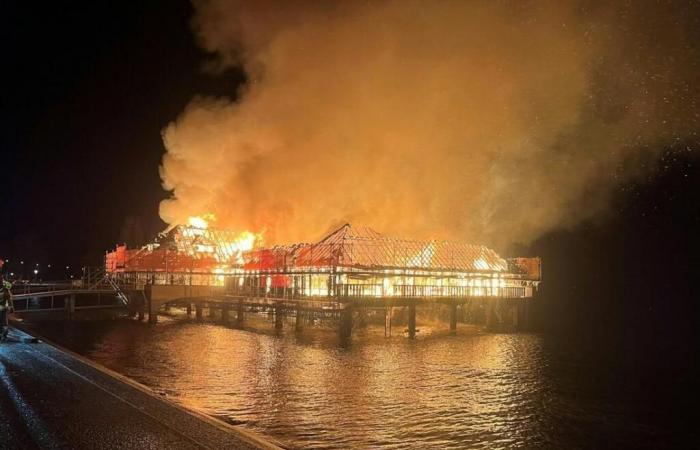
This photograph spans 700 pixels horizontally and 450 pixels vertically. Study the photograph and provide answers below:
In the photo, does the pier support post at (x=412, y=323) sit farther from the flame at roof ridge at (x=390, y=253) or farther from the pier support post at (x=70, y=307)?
the pier support post at (x=70, y=307)

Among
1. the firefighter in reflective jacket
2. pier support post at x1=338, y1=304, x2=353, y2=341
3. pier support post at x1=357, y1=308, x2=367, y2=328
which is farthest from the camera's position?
pier support post at x1=357, y1=308, x2=367, y2=328

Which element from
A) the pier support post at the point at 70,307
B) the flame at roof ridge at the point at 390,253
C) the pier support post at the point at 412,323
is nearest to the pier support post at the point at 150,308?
the pier support post at the point at 70,307

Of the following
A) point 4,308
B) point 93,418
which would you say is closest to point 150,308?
point 4,308

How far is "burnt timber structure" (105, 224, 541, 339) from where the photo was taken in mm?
30344

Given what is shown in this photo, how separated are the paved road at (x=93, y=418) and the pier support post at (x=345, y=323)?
15.1 m

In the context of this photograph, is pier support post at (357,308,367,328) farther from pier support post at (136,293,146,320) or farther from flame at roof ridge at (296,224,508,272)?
pier support post at (136,293,146,320)

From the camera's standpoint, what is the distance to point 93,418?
354 inches

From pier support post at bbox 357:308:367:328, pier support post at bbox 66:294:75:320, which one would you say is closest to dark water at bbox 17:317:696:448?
pier support post at bbox 357:308:367:328

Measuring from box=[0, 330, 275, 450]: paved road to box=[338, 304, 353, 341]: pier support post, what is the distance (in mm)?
15103

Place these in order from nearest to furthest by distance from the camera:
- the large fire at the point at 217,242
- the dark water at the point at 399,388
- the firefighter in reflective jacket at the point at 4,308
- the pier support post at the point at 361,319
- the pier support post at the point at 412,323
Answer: the dark water at the point at 399,388 → the firefighter in reflective jacket at the point at 4,308 → the pier support post at the point at 412,323 → the pier support post at the point at 361,319 → the large fire at the point at 217,242

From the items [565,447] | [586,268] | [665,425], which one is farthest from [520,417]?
[586,268]

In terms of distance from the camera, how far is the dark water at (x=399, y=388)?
11.8 meters

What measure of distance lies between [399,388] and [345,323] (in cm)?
1126

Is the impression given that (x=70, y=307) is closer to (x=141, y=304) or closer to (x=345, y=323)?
(x=141, y=304)
